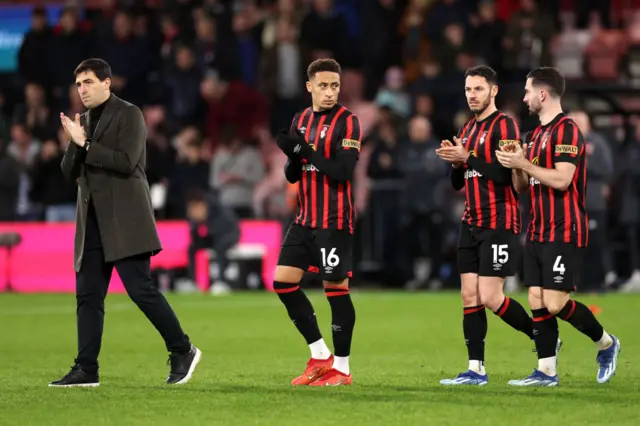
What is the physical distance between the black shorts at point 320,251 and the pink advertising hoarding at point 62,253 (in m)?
10.4

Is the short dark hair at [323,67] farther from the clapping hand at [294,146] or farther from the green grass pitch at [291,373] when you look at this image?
the green grass pitch at [291,373]

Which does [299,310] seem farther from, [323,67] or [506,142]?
[506,142]

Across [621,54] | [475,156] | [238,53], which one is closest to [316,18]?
[238,53]

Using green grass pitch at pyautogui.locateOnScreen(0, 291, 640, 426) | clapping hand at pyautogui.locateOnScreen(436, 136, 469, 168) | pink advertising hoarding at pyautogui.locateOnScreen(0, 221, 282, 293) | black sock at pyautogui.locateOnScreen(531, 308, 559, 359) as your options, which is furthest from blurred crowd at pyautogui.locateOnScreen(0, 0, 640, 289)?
clapping hand at pyautogui.locateOnScreen(436, 136, 469, 168)

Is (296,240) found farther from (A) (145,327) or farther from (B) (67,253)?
(B) (67,253)

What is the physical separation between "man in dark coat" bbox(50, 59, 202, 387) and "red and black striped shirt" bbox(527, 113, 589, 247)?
2.53 m

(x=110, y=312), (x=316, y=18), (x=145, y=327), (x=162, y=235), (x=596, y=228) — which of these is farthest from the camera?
(x=316, y=18)

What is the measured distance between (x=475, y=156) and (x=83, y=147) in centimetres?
268

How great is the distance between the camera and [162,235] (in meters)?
19.9

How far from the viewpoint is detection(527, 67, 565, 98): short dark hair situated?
8.88 meters

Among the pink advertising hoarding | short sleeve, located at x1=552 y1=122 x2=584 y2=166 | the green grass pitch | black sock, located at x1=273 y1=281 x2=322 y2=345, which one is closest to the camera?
the green grass pitch

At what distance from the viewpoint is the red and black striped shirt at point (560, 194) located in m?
8.79

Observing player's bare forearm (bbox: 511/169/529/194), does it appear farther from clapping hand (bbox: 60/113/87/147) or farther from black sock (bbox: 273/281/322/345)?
clapping hand (bbox: 60/113/87/147)

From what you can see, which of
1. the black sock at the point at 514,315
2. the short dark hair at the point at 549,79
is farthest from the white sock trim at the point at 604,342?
the short dark hair at the point at 549,79
